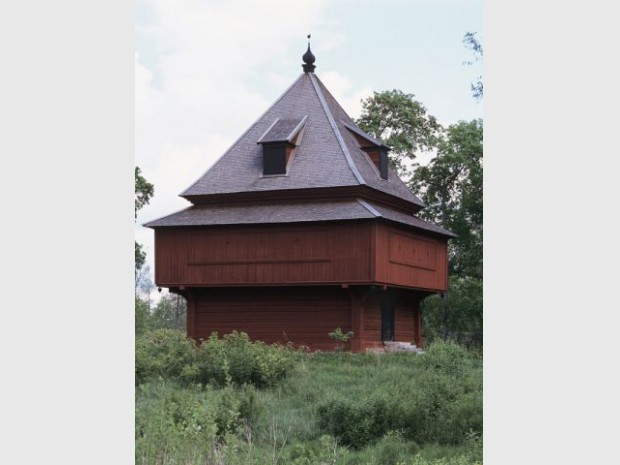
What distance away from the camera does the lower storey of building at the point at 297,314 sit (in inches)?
924

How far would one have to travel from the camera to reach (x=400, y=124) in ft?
106

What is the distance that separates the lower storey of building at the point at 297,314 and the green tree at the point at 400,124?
820cm

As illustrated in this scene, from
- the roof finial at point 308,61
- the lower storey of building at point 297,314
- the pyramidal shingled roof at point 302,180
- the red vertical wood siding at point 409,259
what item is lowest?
the lower storey of building at point 297,314

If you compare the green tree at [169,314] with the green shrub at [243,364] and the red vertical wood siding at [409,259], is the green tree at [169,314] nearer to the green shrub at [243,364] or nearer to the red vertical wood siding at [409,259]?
the red vertical wood siding at [409,259]

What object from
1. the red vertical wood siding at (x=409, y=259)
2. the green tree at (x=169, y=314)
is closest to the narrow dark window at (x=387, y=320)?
the red vertical wood siding at (x=409, y=259)

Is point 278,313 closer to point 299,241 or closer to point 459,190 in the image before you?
point 299,241

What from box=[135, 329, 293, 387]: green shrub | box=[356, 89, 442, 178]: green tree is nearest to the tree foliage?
box=[356, 89, 442, 178]: green tree

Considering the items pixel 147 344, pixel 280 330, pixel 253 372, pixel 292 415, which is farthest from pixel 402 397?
pixel 280 330

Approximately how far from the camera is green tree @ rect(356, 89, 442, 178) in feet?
106

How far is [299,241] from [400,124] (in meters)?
10.7

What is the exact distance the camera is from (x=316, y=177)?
2416 cm

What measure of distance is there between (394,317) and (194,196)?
22.0 feet

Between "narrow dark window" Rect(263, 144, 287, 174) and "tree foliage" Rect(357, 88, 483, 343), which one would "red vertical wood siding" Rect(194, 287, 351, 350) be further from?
"tree foliage" Rect(357, 88, 483, 343)

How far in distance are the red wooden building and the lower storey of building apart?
0.03 metres
